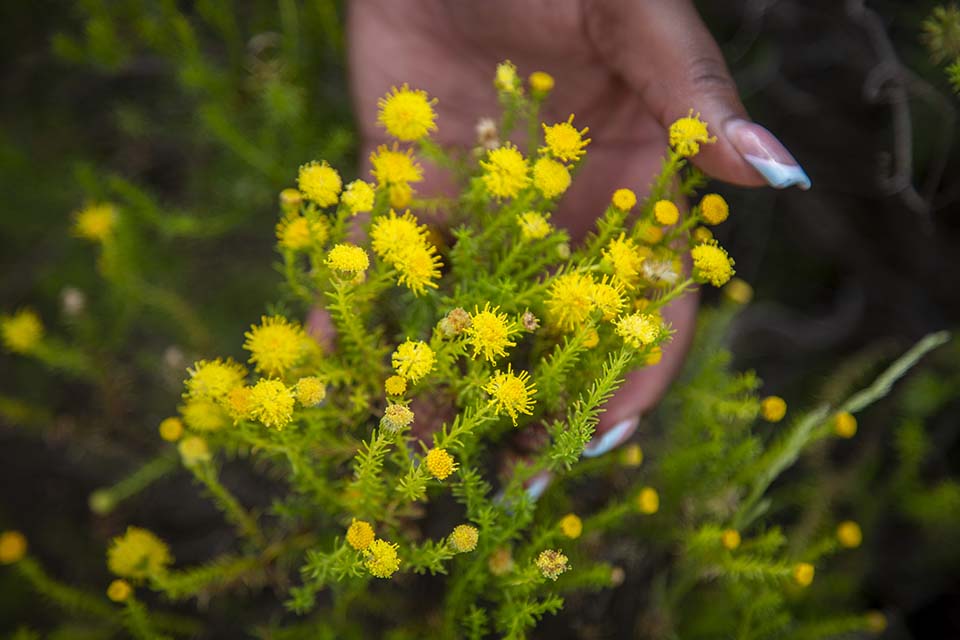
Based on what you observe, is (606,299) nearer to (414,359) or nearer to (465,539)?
(414,359)

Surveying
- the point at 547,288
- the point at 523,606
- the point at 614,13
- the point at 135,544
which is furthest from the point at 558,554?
the point at 614,13

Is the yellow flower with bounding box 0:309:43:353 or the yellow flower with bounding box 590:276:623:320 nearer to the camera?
the yellow flower with bounding box 590:276:623:320

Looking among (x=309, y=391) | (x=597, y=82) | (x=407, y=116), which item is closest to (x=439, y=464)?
(x=309, y=391)

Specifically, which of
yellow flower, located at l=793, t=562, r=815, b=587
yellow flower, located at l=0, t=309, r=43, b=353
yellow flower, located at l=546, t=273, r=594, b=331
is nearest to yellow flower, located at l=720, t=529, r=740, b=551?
yellow flower, located at l=793, t=562, r=815, b=587

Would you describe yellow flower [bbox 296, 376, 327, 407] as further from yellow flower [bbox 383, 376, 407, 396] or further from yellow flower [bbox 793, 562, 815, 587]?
yellow flower [bbox 793, 562, 815, 587]

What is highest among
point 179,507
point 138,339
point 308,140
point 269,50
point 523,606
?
point 269,50

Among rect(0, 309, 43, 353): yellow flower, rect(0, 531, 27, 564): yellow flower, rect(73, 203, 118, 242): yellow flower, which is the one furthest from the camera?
rect(73, 203, 118, 242): yellow flower

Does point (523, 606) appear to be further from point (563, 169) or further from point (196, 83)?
point (196, 83)
